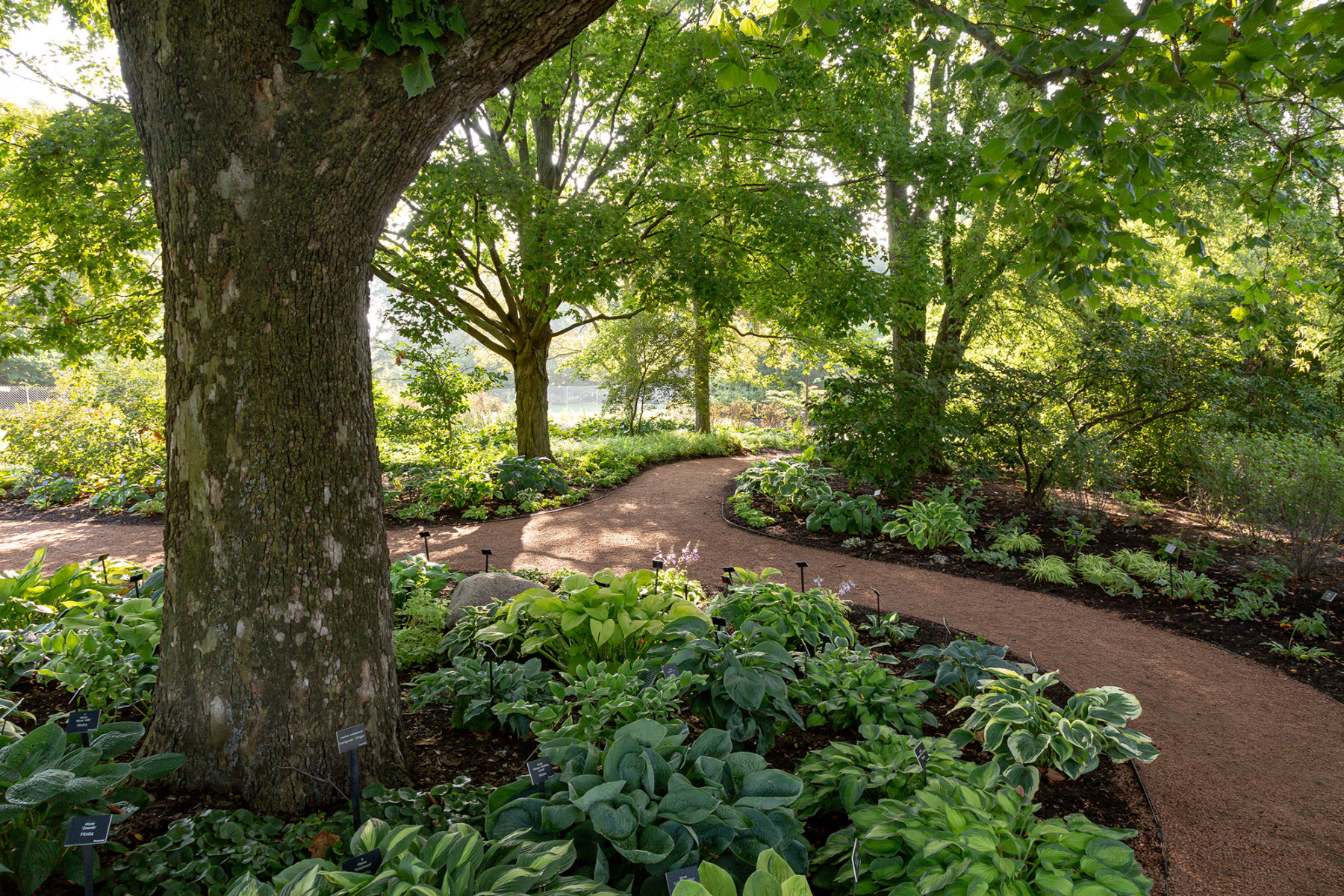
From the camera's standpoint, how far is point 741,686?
2656mm

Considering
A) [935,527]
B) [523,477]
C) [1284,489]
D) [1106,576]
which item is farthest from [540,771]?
[523,477]

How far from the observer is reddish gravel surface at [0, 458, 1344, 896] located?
2.68 meters

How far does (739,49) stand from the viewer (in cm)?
281

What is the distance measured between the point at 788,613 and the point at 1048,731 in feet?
4.38

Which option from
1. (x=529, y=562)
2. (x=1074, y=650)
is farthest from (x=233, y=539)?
(x=1074, y=650)

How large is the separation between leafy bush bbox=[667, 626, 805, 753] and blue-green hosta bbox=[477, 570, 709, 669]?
9.9 inches

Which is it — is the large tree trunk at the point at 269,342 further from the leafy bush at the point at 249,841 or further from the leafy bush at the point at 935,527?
the leafy bush at the point at 935,527

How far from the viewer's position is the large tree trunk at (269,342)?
7.01 ft

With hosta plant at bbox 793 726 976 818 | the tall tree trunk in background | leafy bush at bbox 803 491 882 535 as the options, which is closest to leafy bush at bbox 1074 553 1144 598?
leafy bush at bbox 803 491 882 535

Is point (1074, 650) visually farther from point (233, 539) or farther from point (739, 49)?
point (233, 539)

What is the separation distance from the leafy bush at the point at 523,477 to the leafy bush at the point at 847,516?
12.9 ft

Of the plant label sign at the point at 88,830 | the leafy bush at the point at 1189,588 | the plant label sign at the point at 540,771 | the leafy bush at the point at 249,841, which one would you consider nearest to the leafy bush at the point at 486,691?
the leafy bush at the point at 249,841

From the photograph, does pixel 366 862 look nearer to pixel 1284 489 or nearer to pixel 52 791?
pixel 52 791

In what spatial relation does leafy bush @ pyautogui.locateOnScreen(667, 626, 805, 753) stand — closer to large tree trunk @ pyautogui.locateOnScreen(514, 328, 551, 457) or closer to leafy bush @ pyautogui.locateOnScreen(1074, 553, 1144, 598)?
leafy bush @ pyautogui.locateOnScreen(1074, 553, 1144, 598)
